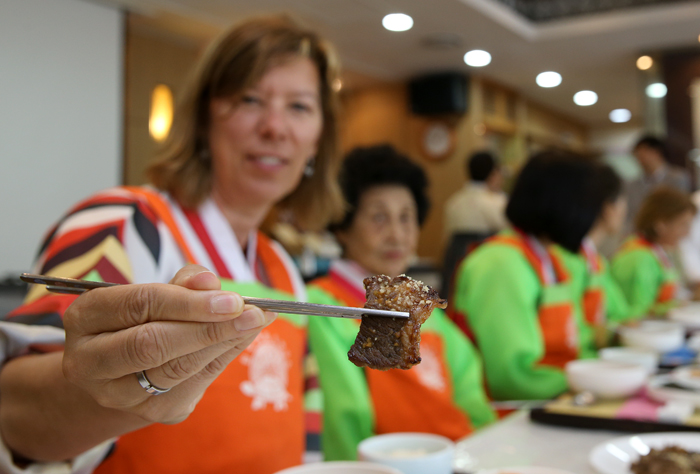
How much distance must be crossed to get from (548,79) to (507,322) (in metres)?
6.04

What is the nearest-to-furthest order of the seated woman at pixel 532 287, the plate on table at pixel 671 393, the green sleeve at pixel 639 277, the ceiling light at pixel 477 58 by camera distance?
the plate on table at pixel 671 393, the seated woman at pixel 532 287, the green sleeve at pixel 639 277, the ceiling light at pixel 477 58

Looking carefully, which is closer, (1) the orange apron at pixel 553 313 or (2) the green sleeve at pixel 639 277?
(1) the orange apron at pixel 553 313

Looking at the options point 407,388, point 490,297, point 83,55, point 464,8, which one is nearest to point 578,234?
point 490,297

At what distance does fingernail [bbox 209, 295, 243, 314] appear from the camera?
1.35 ft

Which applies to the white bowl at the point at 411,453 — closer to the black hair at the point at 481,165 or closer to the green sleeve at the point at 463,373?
the green sleeve at the point at 463,373

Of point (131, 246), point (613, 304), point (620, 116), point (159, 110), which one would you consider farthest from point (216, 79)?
point (620, 116)

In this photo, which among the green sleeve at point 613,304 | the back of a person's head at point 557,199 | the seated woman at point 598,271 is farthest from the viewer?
the green sleeve at point 613,304

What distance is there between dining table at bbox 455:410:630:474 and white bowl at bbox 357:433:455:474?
0.07 m

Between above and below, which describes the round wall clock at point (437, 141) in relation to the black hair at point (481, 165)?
above

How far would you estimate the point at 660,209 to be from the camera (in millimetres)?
3926

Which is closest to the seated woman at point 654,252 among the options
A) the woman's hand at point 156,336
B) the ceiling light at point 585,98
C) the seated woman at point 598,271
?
the seated woman at point 598,271

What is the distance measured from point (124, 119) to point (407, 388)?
348cm

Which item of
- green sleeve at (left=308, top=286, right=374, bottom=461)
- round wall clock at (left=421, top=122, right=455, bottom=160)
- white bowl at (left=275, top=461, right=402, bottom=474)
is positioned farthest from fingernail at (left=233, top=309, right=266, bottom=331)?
round wall clock at (left=421, top=122, right=455, bottom=160)

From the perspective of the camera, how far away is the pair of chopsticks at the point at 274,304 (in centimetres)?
36
